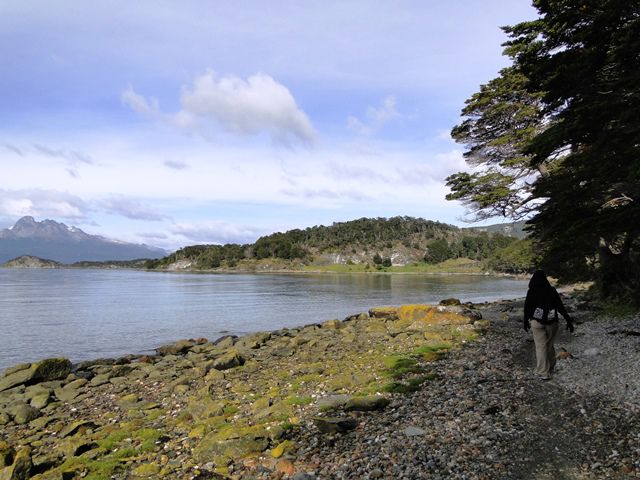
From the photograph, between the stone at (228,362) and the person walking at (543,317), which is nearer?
the person walking at (543,317)

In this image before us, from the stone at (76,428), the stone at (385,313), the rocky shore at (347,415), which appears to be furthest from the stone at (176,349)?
the stone at (385,313)

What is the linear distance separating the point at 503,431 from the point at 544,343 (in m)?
4.55

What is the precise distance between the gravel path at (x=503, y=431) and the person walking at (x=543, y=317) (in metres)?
0.50

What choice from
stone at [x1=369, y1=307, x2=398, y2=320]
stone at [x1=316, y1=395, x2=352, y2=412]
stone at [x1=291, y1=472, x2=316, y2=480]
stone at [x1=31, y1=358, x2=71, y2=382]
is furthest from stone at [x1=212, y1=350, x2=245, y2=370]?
stone at [x1=369, y1=307, x2=398, y2=320]

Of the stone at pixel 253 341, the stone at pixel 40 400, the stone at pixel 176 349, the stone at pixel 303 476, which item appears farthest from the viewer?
the stone at pixel 176 349

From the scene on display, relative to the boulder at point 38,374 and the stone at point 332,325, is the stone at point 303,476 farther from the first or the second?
the stone at point 332,325

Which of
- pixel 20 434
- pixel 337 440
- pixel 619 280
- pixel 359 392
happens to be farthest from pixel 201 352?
pixel 619 280

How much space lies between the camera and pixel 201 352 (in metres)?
25.0

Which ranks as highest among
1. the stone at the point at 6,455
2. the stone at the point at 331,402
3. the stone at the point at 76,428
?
the stone at the point at 331,402

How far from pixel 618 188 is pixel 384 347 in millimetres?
11270

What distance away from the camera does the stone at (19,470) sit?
8.75 metres

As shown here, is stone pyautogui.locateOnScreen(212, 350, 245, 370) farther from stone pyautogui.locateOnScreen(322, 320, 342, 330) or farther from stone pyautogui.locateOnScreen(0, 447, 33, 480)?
stone pyautogui.locateOnScreen(322, 320, 342, 330)

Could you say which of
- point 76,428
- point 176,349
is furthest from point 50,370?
point 76,428

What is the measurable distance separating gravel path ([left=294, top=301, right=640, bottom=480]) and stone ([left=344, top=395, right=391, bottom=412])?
277 millimetres
